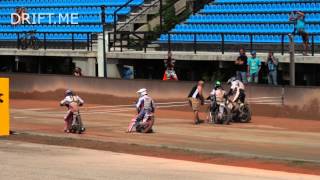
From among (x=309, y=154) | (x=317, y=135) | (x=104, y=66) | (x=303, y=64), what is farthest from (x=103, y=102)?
(x=309, y=154)

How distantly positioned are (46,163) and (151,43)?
19.6 meters

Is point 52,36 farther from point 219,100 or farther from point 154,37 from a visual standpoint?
point 219,100

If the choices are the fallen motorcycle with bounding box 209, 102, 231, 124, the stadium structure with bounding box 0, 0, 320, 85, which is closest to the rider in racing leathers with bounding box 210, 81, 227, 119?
the fallen motorcycle with bounding box 209, 102, 231, 124

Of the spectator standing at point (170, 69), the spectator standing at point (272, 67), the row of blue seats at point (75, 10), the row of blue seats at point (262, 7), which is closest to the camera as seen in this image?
the spectator standing at point (272, 67)

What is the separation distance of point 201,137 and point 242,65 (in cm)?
833

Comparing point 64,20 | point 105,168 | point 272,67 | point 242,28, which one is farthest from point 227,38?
point 105,168

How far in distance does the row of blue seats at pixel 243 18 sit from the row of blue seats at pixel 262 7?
35 cm

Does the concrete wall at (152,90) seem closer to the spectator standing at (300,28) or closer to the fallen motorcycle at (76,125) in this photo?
the spectator standing at (300,28)

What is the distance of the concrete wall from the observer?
74.9 feet

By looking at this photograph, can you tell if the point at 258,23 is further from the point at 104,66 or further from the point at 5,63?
the point at 5,63

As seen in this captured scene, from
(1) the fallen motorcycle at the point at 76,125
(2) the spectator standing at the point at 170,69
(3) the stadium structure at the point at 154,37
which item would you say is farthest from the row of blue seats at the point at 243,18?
(1) the fallen motorcycle at the point at 76,125

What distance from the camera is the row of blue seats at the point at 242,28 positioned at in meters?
29.3
